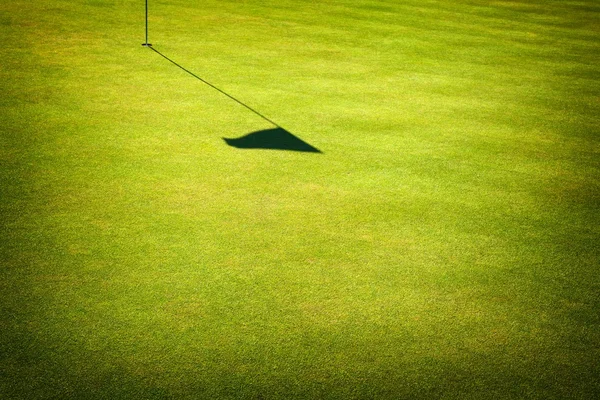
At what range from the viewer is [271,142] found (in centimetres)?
653

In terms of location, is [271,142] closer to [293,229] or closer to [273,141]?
[273,141]

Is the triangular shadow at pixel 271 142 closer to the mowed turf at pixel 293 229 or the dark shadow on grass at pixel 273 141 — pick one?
the dark shadow on grass at pixel 273 141

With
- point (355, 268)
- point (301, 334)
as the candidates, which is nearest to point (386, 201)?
point (355, 268)

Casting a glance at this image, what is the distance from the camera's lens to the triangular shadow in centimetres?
641

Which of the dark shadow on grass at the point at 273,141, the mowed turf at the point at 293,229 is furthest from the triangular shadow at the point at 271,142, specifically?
the mowed turf at the point at 293,229

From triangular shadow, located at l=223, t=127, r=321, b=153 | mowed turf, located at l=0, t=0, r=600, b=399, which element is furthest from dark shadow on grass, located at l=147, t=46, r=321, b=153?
mowed turf, located at l=0, t=0, r=600, b=399

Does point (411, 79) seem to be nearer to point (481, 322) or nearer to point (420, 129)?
point (420, 129)

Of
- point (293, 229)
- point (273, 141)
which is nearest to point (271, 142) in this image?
point (273, 141)

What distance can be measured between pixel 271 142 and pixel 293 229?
1.91 meters

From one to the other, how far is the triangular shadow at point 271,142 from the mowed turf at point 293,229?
14 cm

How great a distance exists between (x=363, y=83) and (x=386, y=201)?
3.96 m

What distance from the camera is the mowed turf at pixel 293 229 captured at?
3490 millimetres

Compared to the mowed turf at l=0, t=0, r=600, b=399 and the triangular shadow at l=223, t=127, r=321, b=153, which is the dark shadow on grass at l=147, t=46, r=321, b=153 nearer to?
the triangular shadow at l=223, t=127, r=321, b=153

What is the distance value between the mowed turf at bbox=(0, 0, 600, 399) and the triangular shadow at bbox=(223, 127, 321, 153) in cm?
14
